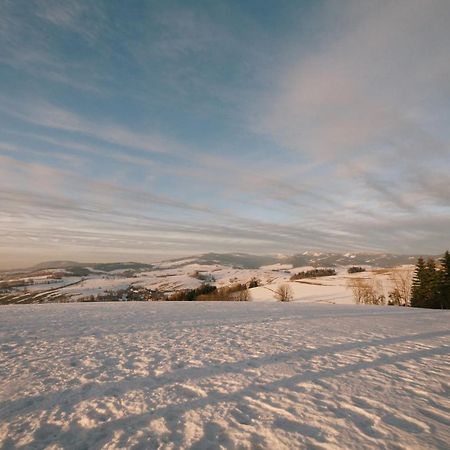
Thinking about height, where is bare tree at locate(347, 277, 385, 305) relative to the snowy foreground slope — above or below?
below

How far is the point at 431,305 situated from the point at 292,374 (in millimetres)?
50925

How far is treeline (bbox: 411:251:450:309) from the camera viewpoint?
46312mm

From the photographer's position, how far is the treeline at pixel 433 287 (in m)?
46.3

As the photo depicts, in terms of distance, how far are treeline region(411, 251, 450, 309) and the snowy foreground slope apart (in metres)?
42.5

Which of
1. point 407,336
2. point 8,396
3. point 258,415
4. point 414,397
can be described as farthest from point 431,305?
point 8,396

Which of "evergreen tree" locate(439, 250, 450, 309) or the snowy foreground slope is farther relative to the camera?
"evergreen tree" locate(439, 250, 450, 309)

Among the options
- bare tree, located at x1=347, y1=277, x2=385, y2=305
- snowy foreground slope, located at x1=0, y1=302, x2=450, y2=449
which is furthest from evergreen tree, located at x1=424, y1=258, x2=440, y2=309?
snowy foreground slope, located at x1=0, y1=302, x2=450, y2=449

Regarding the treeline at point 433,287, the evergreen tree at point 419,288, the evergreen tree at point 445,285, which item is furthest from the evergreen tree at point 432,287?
the evergreen tree at point 419,288

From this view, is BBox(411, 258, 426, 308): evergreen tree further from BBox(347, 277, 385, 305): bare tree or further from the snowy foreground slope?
the snowy foreground slope

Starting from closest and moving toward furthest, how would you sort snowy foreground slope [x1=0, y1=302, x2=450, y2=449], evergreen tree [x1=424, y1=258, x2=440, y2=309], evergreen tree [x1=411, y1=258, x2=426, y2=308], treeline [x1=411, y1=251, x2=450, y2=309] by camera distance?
snowy foreground slope [x1=0, y1=302, x2=450, y2=449], treeline [x1=411, y1=251, x2=450, y2=309], evergreen tree [x1=424, y1=258, x2=440, y2=309], evergreen tree [x1=411, y1=258, x2=426, y2=308]

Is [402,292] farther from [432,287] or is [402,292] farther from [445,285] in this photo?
[445,285]

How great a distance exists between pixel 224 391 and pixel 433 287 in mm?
53636

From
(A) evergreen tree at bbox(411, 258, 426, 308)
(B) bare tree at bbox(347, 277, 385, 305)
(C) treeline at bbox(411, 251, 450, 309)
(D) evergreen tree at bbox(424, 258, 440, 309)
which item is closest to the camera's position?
(C) treeline at bbox(411, 251, 450, 309)

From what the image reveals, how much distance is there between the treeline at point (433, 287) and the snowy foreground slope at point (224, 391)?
42.5 meters
